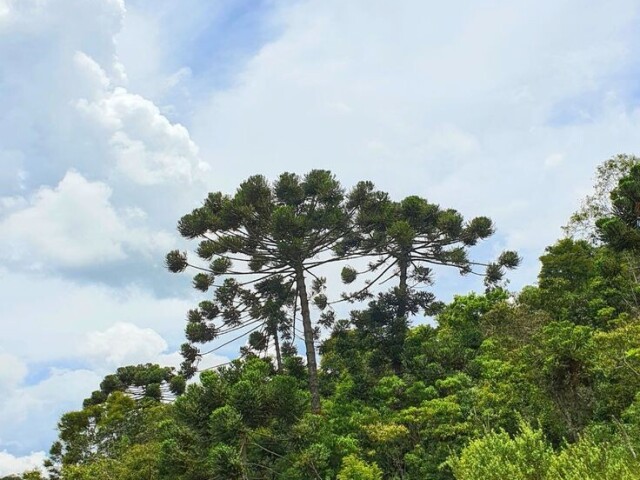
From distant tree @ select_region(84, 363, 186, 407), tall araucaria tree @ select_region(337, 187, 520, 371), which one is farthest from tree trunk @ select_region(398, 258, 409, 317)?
distant tree @ select_region(84, 363, 186, 407)

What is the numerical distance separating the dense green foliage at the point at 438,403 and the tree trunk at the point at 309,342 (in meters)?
0.57

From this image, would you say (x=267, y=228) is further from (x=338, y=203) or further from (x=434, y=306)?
(x=434, y=306)

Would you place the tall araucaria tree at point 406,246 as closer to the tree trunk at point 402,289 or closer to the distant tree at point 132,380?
the tree trunk at point 402,289

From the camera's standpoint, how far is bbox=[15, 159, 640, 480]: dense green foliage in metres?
14.6

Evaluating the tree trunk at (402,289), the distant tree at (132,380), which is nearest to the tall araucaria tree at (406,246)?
the tree trunk at (402,289)

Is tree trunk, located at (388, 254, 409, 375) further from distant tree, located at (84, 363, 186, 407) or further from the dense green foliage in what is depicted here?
distant tree, located at (84, 363, 186, 407)

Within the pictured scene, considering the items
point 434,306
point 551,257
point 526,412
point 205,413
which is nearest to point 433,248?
point 434,306

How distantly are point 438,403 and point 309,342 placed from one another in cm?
648

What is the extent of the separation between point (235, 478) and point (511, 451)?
8.23 metres

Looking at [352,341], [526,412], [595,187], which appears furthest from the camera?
[595,187]

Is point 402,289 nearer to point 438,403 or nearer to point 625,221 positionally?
point 438,403

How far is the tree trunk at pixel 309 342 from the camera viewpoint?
22750 millimetres

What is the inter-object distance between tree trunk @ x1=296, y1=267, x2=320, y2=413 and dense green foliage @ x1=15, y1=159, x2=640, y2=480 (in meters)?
0.57

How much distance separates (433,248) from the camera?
2827 cm
